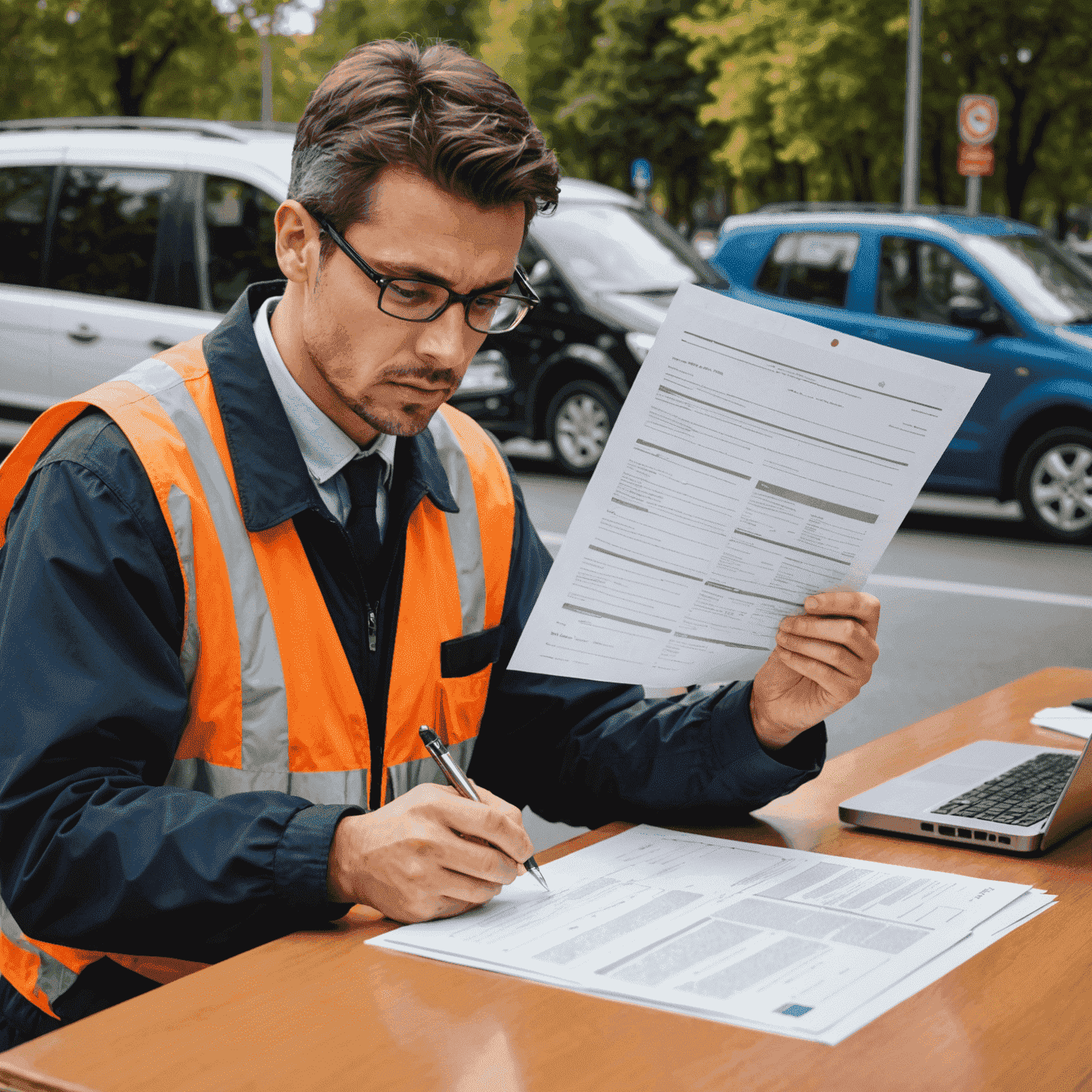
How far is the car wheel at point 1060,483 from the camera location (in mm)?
9898

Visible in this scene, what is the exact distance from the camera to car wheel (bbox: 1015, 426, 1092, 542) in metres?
9.90

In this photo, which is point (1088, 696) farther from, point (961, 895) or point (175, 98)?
point (175, 98)

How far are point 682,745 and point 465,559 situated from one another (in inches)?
14.9

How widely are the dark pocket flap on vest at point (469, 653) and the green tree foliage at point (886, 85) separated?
19.7m

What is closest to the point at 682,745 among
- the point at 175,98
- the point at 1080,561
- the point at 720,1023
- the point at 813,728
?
the point at 813,728

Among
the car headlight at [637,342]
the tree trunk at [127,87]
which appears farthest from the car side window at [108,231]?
the tree trunk at [127,87]

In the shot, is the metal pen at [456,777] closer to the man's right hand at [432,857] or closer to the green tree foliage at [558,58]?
the man's right hand at [432,857]

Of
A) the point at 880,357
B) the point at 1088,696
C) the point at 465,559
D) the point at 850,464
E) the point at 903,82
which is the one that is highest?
the point at 903,82

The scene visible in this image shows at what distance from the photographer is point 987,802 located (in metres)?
2.18

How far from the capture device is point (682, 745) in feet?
7.18

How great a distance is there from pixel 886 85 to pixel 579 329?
498 inches

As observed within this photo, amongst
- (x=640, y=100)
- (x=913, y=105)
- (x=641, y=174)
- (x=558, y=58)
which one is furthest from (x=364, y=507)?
(x=558, y=58)

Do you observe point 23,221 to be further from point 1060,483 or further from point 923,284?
point 1060,483

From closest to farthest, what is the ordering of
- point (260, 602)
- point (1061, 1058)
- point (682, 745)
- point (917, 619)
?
point (1061, 1058) < point (260, 602) < point (682, 745) < point (917, 619)
